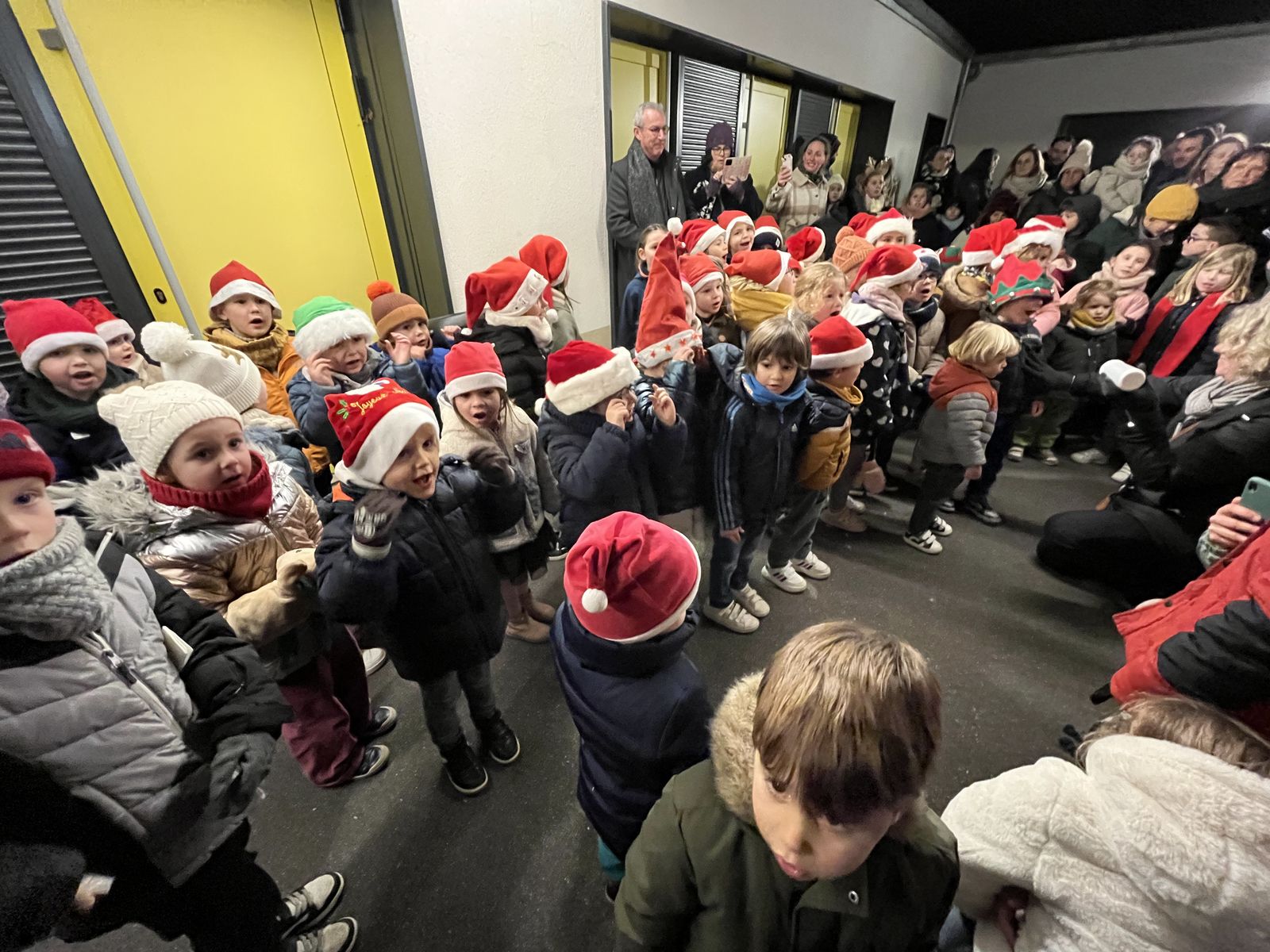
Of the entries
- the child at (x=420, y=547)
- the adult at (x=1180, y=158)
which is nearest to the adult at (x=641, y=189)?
the child at (x=420, y=547)

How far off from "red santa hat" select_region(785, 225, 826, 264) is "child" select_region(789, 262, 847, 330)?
57.1 inches

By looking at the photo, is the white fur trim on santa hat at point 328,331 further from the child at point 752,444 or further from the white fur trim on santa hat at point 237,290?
the child at point 752,444

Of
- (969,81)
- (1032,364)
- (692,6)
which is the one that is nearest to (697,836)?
(1032,364)

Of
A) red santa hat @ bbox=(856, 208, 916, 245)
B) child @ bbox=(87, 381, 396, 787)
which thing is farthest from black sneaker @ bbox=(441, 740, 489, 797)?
red santa hat @ bbox=(856, 208, 916, 245)

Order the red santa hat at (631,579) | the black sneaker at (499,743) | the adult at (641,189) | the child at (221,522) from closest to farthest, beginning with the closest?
1. the red santa hat at (631,579)
2. the child at (221,522)
3. the black sneaker at (499,743)
4. the adult at (641,189)

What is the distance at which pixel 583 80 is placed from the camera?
3514 millimetres

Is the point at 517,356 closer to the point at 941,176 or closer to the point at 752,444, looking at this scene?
the point at 752,444

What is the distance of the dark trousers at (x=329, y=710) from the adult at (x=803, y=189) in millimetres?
5685

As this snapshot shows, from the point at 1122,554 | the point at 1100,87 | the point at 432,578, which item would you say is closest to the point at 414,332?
the point at 432,578

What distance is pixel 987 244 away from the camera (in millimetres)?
3809

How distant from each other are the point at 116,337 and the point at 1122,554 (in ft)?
14.6

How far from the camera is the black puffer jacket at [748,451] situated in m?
1.93

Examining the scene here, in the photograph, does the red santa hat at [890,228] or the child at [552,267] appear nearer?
the child at [552,267]

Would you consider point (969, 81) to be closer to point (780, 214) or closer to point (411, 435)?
point (780, 214)
